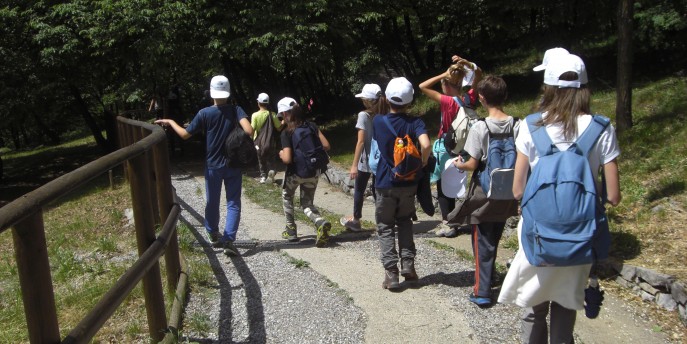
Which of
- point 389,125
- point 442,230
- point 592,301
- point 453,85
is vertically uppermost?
point 453,85

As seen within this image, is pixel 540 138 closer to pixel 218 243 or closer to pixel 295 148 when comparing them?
pixel 295 148

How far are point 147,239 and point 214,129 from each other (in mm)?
2333

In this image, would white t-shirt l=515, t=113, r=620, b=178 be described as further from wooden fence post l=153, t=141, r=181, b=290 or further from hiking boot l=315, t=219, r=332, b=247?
hiking boot l=315, t=219, r=332, b=247

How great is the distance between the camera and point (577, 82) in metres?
3.18

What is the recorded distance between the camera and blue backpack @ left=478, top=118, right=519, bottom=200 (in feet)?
14.0

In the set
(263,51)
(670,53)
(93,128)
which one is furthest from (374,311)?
(93,128)

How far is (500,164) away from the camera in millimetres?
4289

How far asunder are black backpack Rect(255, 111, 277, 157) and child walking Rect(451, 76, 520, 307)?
577cm

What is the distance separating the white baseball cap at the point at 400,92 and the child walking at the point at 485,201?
1.96ft

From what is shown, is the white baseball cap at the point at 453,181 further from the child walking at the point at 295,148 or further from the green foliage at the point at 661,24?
the green foliage at the point at 661,24

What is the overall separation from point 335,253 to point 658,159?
161 inches

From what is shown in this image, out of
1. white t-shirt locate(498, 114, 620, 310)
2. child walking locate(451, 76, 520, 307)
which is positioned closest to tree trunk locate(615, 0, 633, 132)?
child walking locate(451, 76, 520, 307)

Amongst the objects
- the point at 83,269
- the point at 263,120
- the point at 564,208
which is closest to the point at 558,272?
the point at 564,208

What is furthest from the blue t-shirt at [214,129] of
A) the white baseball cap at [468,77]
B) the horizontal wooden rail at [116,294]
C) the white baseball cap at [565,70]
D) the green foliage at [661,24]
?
the green foliage at [661,24]
